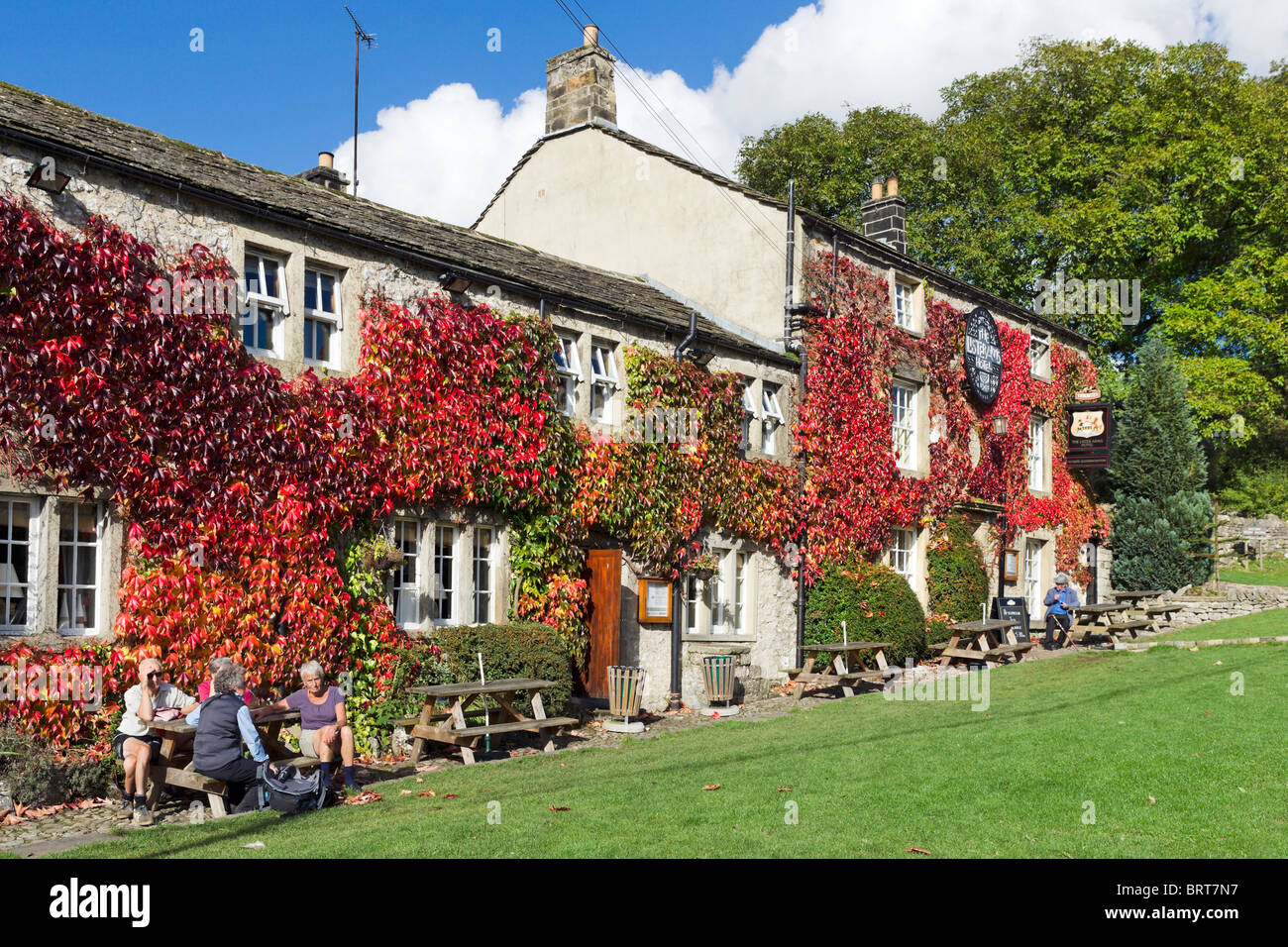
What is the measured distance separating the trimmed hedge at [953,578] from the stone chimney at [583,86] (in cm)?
1141

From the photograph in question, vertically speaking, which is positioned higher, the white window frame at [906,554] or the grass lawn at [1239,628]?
the white window frame at [906,554]

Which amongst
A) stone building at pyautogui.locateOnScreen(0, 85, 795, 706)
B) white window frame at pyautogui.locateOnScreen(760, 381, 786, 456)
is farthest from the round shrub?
white window frame at pyautogui.locateOnScreen(760, 381, 786, 456)

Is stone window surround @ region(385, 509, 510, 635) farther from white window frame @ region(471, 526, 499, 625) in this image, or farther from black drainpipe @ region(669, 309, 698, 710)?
black drainpipe @ region(669, 309, 698, 710)

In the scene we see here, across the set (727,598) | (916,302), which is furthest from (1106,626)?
(727,598)

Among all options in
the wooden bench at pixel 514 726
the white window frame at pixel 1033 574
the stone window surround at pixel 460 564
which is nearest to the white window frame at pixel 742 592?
the stone window surround at pixel 460 564

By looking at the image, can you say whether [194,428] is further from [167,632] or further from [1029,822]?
[1029,822]

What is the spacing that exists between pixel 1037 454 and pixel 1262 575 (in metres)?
9.91

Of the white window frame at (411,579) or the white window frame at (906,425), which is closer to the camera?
the white window frame at (411,579)

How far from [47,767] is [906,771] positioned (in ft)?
25.9

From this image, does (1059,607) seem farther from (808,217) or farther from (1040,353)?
(808,217)

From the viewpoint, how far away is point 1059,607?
938 inches

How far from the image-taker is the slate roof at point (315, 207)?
1184 cm

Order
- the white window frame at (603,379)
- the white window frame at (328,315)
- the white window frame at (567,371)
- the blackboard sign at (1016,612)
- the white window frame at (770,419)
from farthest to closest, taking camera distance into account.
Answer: the blackboard sign at (1016,612)
the white window frame at (770,419)
the white window frame at (603,379)
the white window frame at (567,371)
the white window frame at (328,315)

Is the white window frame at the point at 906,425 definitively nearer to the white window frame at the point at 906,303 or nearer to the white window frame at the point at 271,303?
the white window frame at the point at 906,303
